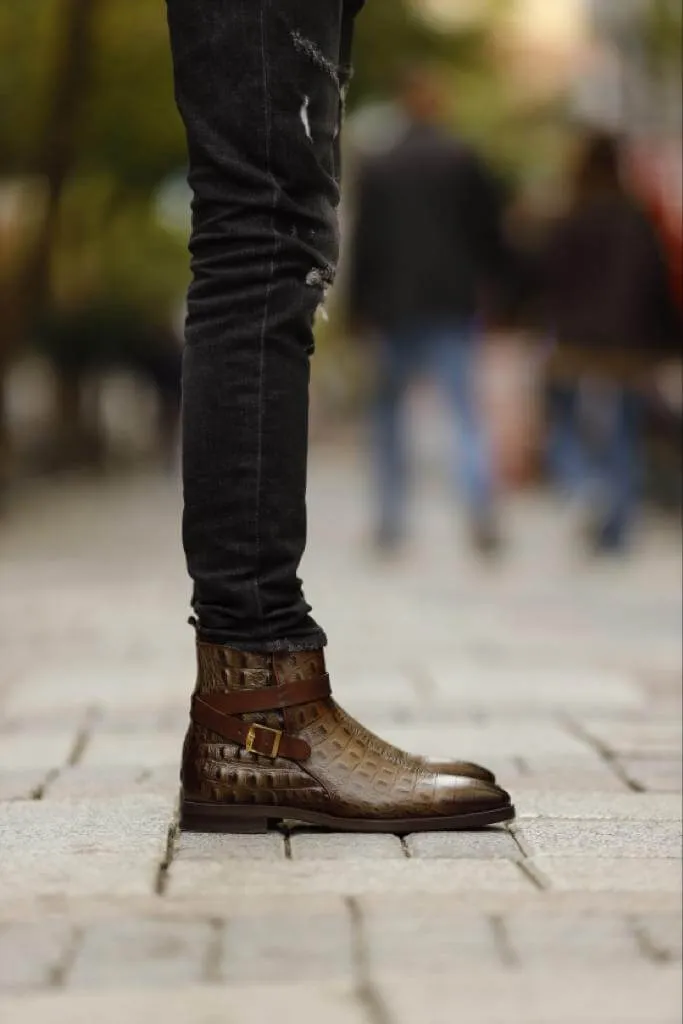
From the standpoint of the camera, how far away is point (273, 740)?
2477 mm

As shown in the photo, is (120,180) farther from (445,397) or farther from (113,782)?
(113,782)

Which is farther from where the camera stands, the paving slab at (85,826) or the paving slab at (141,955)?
the paving slab at (85,826)

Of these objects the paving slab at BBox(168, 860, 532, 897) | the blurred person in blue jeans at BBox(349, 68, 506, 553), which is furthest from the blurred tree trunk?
the paving slab at BBox(168, 860, 532, 897)

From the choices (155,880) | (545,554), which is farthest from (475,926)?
(545,554)

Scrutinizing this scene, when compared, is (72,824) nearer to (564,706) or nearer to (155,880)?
(155,880)

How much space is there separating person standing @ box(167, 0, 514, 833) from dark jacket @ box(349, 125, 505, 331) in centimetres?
591

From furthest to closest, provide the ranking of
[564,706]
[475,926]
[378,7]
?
1. [378,7]
2. [564,706]
3. [475,926]

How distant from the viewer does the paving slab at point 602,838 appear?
236 centimetres

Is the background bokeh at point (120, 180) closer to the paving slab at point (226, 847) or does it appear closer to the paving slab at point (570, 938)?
the paving slab at point (226, 847)

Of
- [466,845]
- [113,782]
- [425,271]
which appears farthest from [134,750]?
[425,271]

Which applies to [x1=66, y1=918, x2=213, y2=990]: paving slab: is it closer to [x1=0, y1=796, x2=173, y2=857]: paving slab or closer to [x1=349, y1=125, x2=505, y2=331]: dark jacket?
[x1=0, y1=796, x2=173, y2=857]: paving slab

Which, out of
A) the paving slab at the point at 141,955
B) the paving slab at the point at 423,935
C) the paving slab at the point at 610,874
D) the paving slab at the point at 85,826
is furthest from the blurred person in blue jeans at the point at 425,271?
the paving slab at the point at 141,955

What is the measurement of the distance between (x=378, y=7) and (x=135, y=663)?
923cm

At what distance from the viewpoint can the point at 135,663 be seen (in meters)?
4.66
